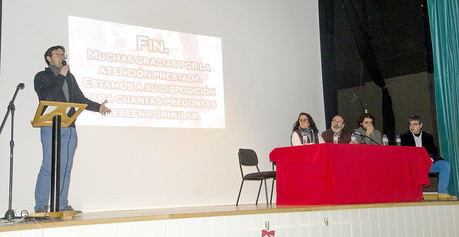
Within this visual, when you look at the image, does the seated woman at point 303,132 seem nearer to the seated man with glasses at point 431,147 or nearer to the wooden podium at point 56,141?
the seated man with glasses at point 431,147

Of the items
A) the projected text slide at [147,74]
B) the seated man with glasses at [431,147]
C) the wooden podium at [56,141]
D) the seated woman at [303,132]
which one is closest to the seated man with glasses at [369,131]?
the seated man with glasses at [431,147]

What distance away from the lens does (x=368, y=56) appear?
635 centimetres

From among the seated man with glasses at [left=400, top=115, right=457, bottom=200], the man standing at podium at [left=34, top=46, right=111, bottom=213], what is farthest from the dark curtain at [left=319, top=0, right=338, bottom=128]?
Answer: the man standing at podium at [left=34, top=46, right=111, bottom=213]

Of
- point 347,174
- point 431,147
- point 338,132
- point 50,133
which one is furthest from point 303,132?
point 50,133

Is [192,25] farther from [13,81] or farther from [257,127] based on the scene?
[13,81]

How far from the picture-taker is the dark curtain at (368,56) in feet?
20.0

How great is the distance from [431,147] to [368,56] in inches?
66.3

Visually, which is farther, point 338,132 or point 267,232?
point 338,132

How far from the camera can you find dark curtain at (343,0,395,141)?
6082 mm

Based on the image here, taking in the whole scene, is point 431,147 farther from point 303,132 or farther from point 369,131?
point 303,132

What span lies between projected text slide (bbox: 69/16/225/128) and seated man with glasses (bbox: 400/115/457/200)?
217cm

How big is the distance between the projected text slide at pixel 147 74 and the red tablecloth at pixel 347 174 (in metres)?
1.50

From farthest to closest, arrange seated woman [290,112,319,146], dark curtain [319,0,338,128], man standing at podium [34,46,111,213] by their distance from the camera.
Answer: dark curtain [319,0,338,128] < seated woman [290,112,319,146] < man standing at podium [34,46,111,213]

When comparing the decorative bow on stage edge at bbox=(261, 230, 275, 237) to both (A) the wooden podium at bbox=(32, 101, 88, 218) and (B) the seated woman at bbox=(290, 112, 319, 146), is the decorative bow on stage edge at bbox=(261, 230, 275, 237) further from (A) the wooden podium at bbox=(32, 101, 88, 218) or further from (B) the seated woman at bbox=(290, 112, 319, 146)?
(B) the seated woman at bbox=(290, 112, 319, 146)
